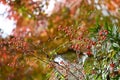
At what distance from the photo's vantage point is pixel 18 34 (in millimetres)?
4496

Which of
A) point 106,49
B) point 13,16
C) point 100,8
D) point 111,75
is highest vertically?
point 13,16

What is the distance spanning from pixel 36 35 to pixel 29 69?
18.5 inches

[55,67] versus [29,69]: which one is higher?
[29,69]

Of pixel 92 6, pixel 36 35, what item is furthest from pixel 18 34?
pixel 92 6

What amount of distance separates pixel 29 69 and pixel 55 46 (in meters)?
0.45

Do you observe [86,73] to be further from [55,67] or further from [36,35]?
[36,35]

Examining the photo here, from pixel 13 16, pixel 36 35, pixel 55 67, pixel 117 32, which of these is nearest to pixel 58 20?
pixel 36 35

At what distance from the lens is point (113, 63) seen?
10.5 feet

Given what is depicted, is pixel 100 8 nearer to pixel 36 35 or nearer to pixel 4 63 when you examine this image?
pixel 36 35

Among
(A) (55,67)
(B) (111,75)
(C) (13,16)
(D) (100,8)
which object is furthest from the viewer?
(C) (13,16)

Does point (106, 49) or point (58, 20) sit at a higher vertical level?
point (58, 20)

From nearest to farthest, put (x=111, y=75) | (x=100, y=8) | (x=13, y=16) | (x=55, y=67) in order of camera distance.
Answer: (x=111, y=75)
(x=55, y=67)
(x=100, y=8)
(x=13, y=16)

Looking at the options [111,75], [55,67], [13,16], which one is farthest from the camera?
[13,16]

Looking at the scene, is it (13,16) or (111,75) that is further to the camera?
(13,16)
